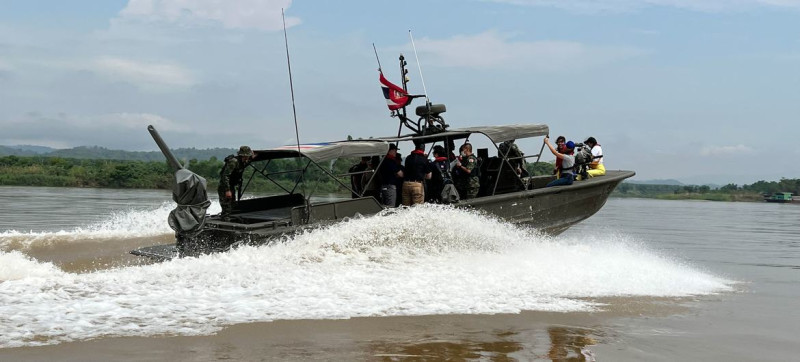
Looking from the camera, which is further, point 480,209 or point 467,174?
point 467,174

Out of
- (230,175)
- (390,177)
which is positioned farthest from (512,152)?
(230,175)

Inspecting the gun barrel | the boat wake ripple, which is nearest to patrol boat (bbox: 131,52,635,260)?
the gun barrel

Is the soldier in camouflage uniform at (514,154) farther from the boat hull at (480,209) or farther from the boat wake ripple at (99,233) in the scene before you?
the boat wake ripple at (99,233)

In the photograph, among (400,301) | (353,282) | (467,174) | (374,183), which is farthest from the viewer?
(467,174)

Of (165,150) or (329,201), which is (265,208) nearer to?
(329,201)

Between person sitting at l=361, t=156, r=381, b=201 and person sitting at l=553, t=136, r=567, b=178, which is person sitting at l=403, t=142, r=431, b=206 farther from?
person sitting at l=553, t=136, r=567, b=178

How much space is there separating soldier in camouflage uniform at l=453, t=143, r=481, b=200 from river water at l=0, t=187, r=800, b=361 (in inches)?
27.6

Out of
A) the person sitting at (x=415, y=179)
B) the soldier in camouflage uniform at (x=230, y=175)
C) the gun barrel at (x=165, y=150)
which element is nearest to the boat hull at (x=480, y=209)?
the soldier in camouflage uniform at (x=230, y=175)

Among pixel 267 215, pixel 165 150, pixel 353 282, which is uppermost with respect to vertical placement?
pixel 165 150

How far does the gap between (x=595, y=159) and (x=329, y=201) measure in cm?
532

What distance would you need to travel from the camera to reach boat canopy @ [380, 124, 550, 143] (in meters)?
9.96

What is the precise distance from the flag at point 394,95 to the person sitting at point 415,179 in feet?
6.43

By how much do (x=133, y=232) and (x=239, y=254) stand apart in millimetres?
6208

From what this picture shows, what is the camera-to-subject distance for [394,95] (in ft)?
37.6
